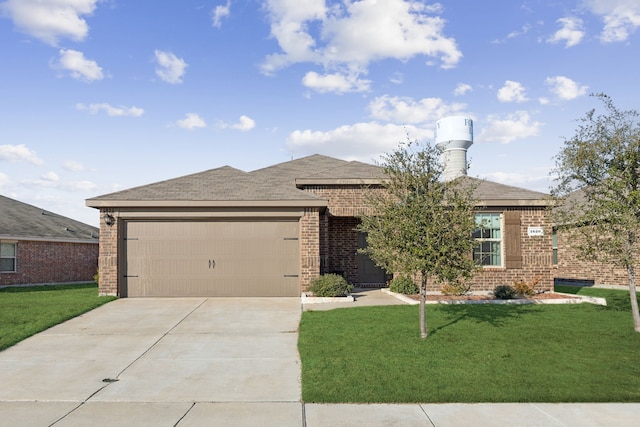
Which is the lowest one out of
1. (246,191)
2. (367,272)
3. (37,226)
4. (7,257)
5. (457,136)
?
(367,272)

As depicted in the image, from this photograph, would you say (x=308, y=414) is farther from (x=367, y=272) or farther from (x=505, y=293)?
(x=367, y=272)

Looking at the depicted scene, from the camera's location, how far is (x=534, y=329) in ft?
33.4

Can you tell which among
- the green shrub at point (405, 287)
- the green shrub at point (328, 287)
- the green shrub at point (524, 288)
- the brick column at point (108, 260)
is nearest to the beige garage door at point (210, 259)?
the brick column at point (108, 260)

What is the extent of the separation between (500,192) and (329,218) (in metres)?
6.19

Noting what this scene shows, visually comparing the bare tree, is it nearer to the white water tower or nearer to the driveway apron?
the driveway apron

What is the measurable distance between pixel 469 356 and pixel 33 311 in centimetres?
1079

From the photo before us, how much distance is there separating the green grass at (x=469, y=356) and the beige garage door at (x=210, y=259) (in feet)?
11.7

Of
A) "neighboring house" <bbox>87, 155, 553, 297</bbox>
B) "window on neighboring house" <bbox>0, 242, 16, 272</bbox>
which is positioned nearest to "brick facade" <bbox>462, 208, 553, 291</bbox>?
"neighboring house" <bbox>87, 155, 553, 297</bbox>

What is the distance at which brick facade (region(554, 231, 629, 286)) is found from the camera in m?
19.8

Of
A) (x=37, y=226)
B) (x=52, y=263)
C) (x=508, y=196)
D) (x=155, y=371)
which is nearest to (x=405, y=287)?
(x=508, y=196)

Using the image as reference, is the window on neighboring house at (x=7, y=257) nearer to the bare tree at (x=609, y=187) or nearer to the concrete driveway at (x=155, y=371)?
the concrete driveway at (x=155, y=371)

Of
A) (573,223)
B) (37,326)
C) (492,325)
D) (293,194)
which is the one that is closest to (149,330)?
(37,326)

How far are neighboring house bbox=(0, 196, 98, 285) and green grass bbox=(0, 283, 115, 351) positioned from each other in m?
5.39

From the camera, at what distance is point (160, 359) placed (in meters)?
8.21
